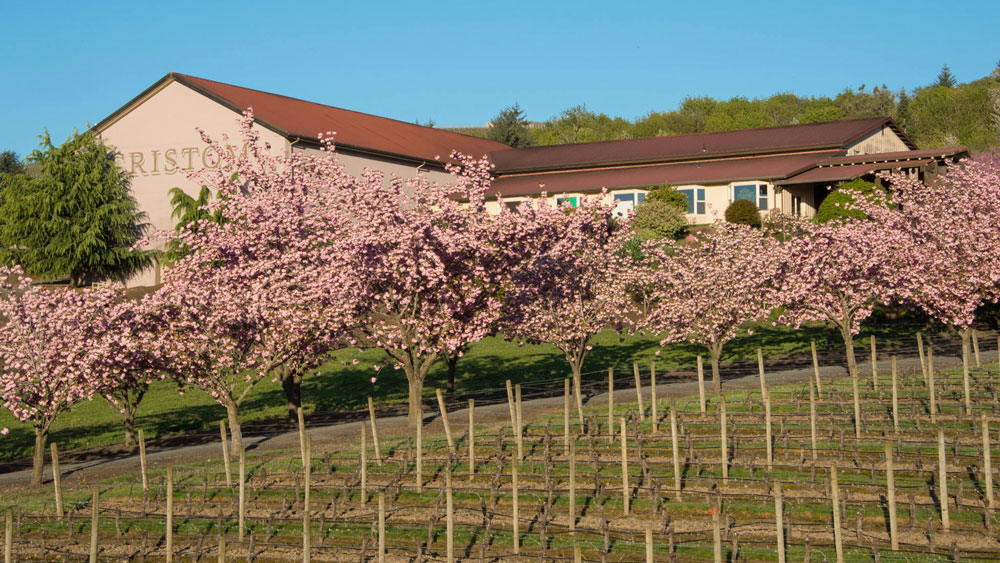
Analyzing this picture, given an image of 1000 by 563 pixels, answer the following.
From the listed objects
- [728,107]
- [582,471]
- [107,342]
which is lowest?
[582,471]

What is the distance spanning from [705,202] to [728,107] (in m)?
80.7

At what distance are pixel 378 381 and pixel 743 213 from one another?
2900cm

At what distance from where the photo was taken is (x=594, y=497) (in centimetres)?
2188

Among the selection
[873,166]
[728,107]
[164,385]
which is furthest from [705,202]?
[728,107]

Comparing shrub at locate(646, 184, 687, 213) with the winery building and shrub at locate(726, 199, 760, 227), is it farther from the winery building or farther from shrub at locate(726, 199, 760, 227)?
shrub at locate(726, 199, 760, 227)

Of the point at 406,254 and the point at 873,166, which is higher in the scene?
the point at 873,166

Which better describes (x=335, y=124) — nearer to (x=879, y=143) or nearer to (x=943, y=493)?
(x=879, y=143)

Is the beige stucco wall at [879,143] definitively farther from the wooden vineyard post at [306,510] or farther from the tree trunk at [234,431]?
the wooden vineyard post at [306,510]

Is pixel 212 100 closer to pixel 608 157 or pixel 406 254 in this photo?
pixel 608 157

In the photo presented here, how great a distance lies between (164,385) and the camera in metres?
48.5

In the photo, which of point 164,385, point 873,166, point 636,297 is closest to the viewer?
point 164,385

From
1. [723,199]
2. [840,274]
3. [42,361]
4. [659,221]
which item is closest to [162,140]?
[659,221]

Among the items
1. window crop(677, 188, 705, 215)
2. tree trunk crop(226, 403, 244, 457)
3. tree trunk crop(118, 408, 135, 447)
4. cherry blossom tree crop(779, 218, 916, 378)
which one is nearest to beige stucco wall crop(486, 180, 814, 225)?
window crop(677, 188, 705, 215)

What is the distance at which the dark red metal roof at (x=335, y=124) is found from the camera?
62.8 meters
